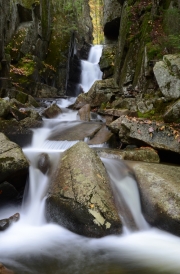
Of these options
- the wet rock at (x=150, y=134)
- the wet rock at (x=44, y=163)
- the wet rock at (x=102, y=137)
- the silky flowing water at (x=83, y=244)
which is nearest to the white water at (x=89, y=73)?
the wet rock at (x=102, y=137)

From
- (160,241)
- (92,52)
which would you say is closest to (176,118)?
(160,241)

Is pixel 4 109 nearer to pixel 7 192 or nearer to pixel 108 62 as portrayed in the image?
pixel 7 192

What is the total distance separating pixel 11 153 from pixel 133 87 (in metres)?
7.58

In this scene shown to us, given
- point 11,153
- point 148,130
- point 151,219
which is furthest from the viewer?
point 148,130

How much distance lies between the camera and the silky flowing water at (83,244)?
316 cm

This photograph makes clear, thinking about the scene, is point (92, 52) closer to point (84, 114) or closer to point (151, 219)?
point (84, 114)

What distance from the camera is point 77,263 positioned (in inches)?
129

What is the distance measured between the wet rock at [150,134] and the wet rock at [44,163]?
2.41 meters

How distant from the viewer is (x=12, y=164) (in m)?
4.57

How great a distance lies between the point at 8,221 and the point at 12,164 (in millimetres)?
1030

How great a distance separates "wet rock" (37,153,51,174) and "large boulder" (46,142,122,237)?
0.50 meters

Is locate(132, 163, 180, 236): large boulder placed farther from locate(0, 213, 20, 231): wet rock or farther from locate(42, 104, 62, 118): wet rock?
locate(42, 104, 62, 118): wet rock

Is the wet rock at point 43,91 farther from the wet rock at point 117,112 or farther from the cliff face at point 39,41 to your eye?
the wet rock at point 117,112

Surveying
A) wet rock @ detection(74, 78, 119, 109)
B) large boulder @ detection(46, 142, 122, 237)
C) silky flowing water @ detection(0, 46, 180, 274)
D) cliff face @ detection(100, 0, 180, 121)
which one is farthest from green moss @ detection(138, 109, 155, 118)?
wet rock @ detection(74, 78, 119, 109)
